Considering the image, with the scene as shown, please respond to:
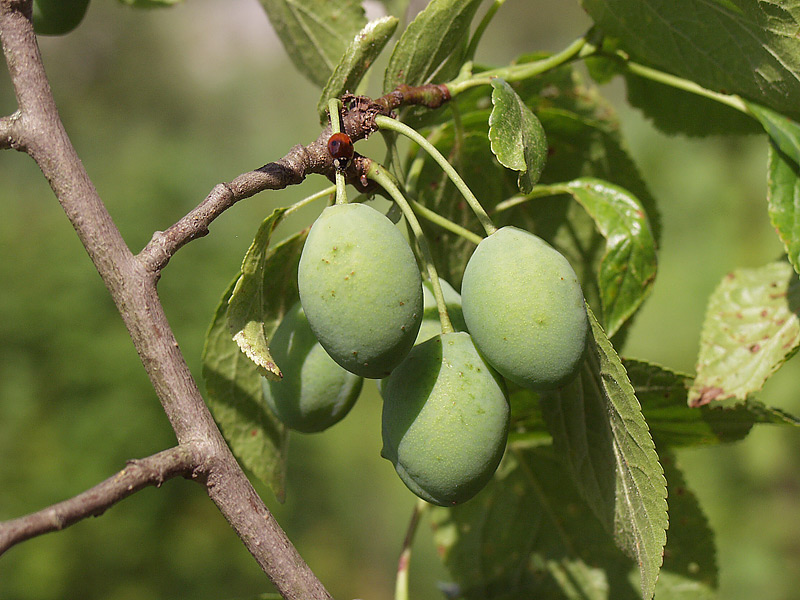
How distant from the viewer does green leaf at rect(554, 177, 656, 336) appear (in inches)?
35.9

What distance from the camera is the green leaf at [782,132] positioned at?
2.81 ft

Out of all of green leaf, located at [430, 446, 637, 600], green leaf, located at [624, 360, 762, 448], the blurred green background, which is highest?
green leaf, located at [624, 360, 762, 448]

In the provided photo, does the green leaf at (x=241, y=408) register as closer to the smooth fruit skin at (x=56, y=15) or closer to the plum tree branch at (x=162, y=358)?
the plum tree branch at (x=162, y=358)

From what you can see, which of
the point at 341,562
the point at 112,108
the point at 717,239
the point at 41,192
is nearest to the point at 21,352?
the point at 341,562

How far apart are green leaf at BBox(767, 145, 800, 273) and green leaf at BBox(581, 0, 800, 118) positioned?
2.6 inches

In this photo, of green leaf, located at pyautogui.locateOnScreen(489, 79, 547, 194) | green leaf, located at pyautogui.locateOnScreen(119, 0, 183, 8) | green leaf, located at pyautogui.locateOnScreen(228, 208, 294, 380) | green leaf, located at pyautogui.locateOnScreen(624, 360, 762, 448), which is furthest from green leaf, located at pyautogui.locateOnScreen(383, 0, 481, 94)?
green leaf, located at pyautogui.locateOnScreen(119, 0, 183, 8)

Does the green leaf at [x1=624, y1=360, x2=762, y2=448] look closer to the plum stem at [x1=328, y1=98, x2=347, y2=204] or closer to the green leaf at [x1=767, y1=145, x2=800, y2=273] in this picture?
the green leaf at [x1=767, y1=145, x2=800, y2=273]

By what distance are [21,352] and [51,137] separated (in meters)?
3.22

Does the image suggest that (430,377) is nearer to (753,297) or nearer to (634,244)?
(634,244)

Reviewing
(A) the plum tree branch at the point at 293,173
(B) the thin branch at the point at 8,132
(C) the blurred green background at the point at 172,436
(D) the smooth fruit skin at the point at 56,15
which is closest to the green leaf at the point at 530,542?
(A) the plum tree branch at the point at 293,173

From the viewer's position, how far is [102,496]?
0.48 metres

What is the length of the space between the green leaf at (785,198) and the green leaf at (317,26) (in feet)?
2.06

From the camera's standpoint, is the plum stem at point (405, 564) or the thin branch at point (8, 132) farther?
the plum stem at point (405, 564)

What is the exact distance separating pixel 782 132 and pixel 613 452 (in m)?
0.48
